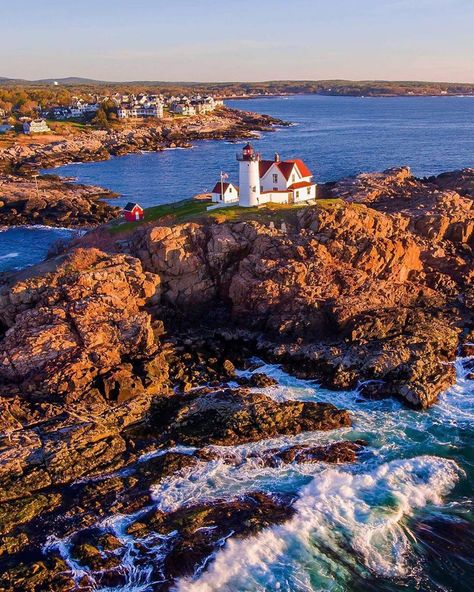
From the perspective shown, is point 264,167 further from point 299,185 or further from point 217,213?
point 217,213

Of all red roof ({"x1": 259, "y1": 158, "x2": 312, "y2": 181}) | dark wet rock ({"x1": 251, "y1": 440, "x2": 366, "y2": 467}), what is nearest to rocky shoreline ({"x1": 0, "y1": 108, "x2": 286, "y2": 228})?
red roof ({"x1": 259, "y1": 158, "x2": 312, "y2": 181})

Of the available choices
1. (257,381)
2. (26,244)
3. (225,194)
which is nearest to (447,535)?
(257,381)

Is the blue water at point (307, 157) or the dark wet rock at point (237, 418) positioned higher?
the blue water at point (307, 157)

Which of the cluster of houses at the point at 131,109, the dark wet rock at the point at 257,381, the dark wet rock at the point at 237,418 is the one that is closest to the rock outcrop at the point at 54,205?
the dark wet rock at the point at 257,381

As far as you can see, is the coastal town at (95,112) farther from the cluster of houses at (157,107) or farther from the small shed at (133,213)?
the small shed at (133,213)

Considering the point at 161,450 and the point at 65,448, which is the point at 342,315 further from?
the point at 65,448

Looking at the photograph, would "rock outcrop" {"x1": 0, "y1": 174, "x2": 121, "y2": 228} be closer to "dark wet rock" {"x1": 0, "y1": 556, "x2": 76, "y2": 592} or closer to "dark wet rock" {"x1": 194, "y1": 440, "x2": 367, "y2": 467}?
"dark wet rock" {"x1": 194, "y1": 440, "x2": 367, "y2": 467}
